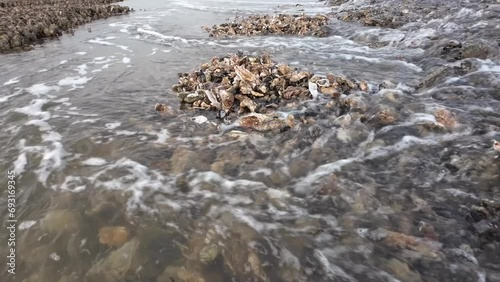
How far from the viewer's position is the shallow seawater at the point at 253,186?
4109 mm

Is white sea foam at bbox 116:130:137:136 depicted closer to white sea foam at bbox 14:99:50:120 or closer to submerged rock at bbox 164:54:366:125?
submerged rock at bbox 164:54:366:125

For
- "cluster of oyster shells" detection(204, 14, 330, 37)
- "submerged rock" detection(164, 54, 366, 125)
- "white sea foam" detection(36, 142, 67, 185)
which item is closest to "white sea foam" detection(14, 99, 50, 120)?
"white sea foam" detection(36, 142, 67, 185)

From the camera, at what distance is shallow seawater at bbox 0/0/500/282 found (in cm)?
411

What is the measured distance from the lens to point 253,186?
18.1 ft

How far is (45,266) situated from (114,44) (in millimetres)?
14381

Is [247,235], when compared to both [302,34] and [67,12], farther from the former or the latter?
[67,12]

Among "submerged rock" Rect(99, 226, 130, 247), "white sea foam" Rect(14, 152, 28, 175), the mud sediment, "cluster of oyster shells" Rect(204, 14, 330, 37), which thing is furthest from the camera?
"cluster of oyster shells" Rect(204, 14, 330, 37)

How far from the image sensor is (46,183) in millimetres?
5680

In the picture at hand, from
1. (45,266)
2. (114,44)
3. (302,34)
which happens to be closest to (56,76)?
(114,44)

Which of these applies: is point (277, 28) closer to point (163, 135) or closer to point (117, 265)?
point (163, 135)

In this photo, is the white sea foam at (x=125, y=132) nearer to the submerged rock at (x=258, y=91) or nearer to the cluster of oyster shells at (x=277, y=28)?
the submerged rock at (x=258, y=91)

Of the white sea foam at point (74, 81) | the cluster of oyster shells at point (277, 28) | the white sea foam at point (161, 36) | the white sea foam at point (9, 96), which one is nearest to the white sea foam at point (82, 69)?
the white sea foam at point (74, 81)

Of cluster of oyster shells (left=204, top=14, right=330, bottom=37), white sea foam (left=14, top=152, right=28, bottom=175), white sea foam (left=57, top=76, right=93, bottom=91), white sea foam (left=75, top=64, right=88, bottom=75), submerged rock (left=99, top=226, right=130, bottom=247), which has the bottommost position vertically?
submerged rock (left=99, top=226, right=130, bottom=247)

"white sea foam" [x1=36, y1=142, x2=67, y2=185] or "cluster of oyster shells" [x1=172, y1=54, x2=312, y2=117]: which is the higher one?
"cluster of oyster shells" [x1=172, y1=54, x2=312, y2=117]
